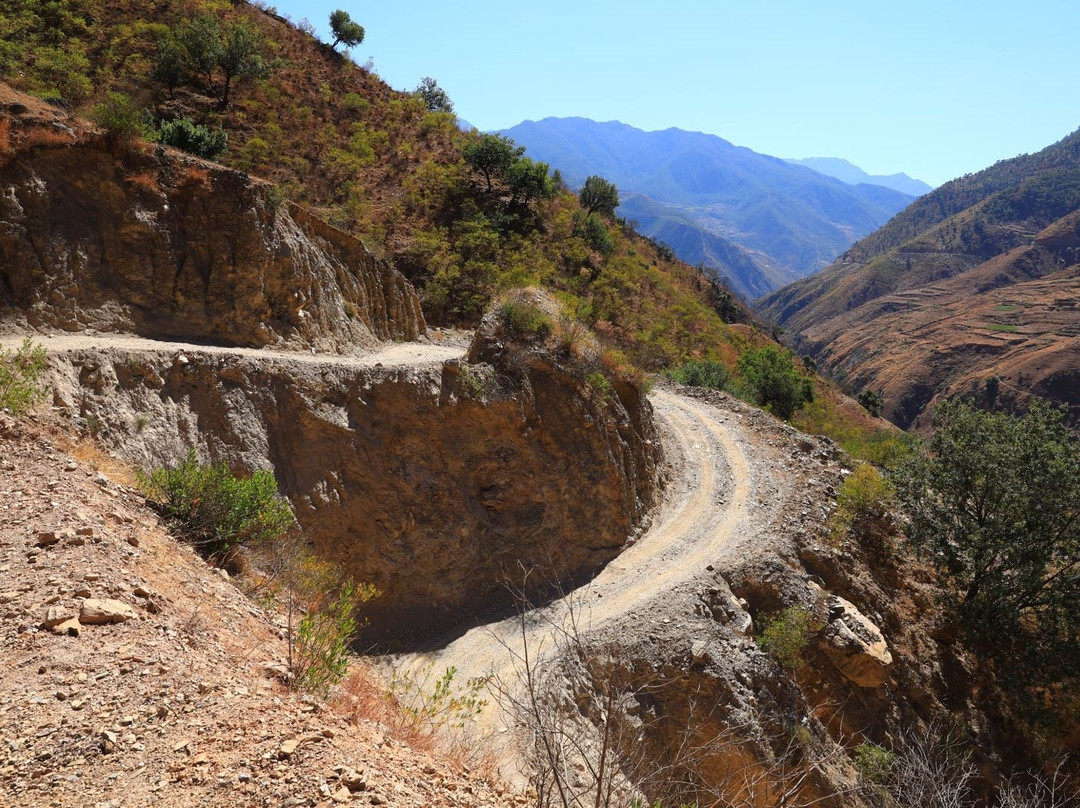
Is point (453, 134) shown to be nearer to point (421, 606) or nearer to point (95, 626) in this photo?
point (421, 606)

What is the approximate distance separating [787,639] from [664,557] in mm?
3594

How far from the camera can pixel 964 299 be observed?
11344 cm

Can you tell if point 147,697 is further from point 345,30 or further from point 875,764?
point 345,30

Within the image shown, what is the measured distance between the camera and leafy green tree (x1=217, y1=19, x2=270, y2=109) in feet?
97.7

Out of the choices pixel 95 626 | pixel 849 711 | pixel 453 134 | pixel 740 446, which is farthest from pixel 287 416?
pixel 453 134

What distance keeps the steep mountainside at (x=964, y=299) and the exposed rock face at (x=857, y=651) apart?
8251 centimetres

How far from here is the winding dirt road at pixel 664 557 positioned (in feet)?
40.2

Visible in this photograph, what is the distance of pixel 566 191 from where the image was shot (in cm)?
5172

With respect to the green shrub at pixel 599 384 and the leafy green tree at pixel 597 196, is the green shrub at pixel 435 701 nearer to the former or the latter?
the green shrub at pixel 599 384

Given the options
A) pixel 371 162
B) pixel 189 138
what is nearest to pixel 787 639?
pixel 189 138

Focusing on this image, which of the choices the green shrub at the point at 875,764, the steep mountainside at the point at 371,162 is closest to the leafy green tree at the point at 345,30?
the steep mountainside at the point at 371,162

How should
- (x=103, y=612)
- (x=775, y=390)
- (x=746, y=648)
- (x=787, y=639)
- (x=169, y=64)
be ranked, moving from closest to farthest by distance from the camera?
(x=103, y=612)
(x=746, y=648)
(x=787, y=639)
(x=169, y=64)
(x=775, y=390)

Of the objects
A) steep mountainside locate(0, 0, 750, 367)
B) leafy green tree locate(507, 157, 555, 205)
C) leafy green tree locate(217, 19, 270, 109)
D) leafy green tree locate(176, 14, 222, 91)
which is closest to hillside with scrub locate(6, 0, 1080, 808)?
steep mountainside locate(0, 0, 750, 367)

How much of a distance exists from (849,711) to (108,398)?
Result: 1726cm
